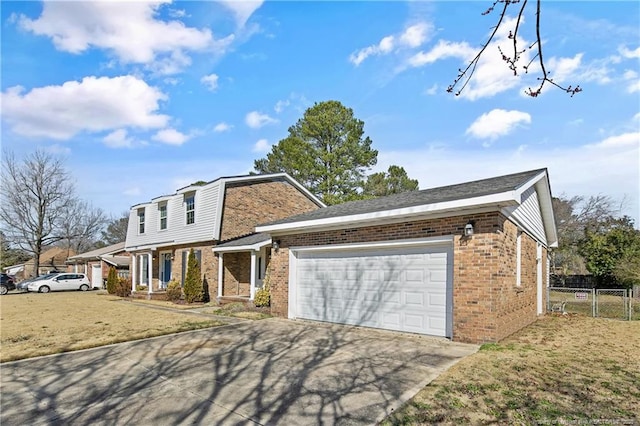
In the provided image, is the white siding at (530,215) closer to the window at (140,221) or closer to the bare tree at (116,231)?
the window at (140,221)

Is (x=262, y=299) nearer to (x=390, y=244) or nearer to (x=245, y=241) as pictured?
(x=245, y=241)

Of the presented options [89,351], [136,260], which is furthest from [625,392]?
[136,260]

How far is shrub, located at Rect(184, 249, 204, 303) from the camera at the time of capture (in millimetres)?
17359

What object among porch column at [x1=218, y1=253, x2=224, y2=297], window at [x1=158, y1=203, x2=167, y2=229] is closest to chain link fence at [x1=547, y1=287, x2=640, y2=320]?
porch column at [x1=218, y1=253, x2=224, y2=297]

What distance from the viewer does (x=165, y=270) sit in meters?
22.0

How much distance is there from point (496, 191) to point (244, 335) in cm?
651

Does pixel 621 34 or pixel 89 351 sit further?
pixel 89 351

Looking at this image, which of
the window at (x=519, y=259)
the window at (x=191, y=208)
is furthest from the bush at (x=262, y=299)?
the window at (x=519, y=259)

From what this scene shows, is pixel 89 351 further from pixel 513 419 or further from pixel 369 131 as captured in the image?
pixel 369 131

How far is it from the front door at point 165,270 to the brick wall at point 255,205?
18.1 ft

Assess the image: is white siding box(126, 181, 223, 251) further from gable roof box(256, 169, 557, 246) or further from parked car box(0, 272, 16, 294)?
parked car box(0, 272, 16, 294)

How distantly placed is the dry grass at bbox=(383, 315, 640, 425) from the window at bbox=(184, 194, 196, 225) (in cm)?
1582

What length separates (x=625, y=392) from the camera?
4809 mm

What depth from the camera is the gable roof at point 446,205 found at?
25.1ft
